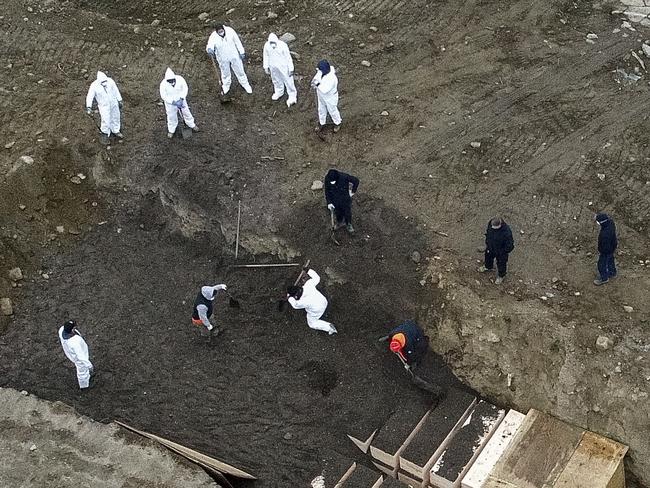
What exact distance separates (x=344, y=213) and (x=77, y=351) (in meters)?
4.51

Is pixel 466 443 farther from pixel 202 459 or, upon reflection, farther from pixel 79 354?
pixel 79 354

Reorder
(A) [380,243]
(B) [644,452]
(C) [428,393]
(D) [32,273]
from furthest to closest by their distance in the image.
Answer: (D) [32,273]
(A) [380,243]
(C) [428,393]
(B) [644,452]

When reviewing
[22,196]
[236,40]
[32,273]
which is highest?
[236,40]

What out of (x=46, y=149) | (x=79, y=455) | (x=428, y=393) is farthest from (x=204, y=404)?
(x=46, y=149)

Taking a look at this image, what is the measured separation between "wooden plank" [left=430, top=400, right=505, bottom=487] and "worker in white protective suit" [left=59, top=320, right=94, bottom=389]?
5316mm

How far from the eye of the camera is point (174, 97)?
14078 millimetres

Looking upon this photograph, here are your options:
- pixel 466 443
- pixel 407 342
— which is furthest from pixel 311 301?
pixel 466 443

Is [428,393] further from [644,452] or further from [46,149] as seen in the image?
[46,149]

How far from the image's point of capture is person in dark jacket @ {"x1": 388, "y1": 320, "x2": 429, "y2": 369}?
11.3 meters

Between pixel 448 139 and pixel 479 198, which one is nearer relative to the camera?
pixel 479 198

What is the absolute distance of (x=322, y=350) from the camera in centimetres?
1255

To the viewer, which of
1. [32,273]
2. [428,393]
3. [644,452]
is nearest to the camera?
[644,452]

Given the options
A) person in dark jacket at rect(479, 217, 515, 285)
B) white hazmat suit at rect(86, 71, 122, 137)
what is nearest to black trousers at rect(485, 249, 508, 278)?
person in dark jacket at rect(479, 217, 515, 285)

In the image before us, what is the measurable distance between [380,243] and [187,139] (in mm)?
4257
